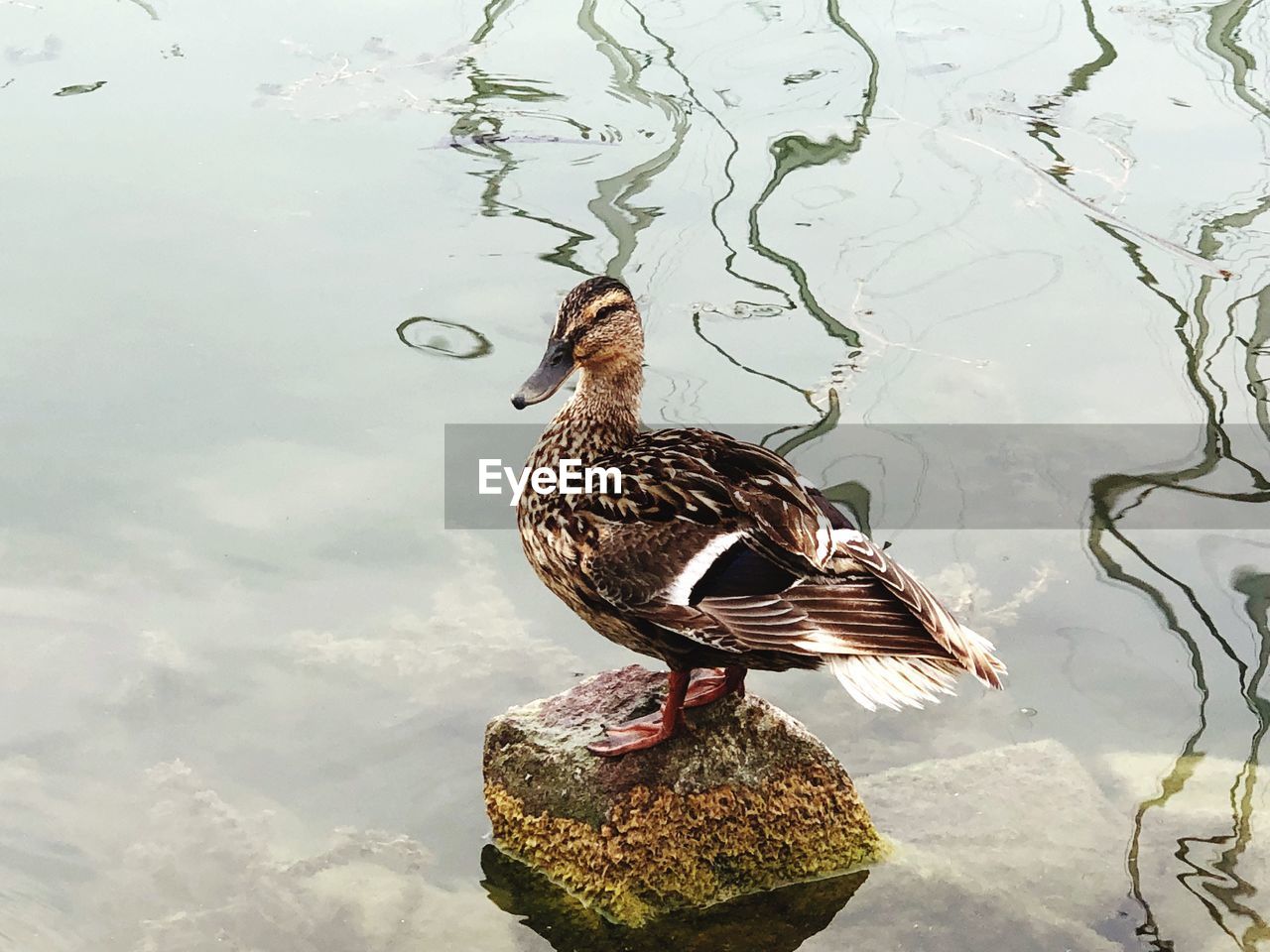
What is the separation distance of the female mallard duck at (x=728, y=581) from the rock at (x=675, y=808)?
0.27 feet

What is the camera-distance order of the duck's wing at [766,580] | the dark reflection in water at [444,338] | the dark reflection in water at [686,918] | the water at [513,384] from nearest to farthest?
the duck's wing at [766,580] → the dark reflection in water at [686,918] → the water at [513,384] → the dark reflection in water at [444,338]

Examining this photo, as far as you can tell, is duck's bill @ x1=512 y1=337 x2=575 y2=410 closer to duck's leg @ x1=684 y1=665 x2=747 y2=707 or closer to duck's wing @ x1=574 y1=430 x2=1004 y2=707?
duck's wing @ x1=574 y1=430 x2=1004 y2=707

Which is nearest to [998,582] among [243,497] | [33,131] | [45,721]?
[243,497]

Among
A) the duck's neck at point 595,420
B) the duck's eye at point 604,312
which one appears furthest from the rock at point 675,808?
the duck's eye at point 604,312

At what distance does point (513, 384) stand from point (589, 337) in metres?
1.61

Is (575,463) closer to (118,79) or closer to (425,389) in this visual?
(425,389)

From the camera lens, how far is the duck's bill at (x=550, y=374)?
4.06m

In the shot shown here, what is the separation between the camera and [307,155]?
275 inches

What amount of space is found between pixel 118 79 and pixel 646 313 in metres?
3.28

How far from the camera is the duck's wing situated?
Result: 355 cm

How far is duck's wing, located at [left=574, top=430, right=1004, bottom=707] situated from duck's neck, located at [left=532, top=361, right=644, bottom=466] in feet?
0.97

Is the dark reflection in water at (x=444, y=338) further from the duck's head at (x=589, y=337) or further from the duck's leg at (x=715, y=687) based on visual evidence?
the duck's leg at (x=715, y=687)

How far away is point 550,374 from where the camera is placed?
4102mm

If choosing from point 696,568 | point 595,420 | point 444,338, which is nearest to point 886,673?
point 696,568
